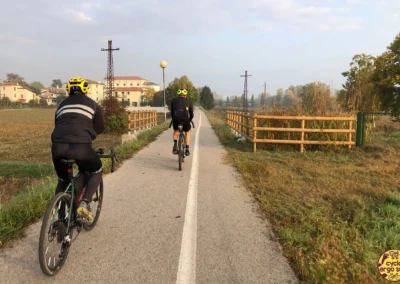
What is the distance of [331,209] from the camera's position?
4.77 meters

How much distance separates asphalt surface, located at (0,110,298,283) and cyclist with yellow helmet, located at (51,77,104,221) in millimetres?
588

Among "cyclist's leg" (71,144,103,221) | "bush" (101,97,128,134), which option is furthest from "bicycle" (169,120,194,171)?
"bush" (101,97,128,134)

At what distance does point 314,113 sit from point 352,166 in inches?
141

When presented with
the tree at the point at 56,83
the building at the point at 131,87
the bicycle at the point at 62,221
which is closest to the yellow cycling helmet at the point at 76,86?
the bicycle at the point at 62,221

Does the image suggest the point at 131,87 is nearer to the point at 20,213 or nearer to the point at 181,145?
the point at 181,145

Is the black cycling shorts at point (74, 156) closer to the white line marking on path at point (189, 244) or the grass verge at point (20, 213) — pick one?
the grass verge at point (20, 213)

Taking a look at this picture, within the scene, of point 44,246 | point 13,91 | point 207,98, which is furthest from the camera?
point 13,91

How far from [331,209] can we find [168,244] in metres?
2.67

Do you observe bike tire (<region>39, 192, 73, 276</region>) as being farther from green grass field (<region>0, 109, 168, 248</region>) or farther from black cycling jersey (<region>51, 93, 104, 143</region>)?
green grass field (<region>0, 109, 168, 248</region>)

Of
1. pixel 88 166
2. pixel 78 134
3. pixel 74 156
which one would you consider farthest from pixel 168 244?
pixel 78 134

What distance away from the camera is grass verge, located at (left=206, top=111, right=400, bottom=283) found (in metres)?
3.10

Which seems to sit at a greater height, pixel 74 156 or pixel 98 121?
pixel 98 121

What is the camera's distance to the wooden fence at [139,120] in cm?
1598

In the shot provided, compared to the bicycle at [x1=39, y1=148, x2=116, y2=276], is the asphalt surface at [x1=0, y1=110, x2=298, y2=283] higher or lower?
lower
